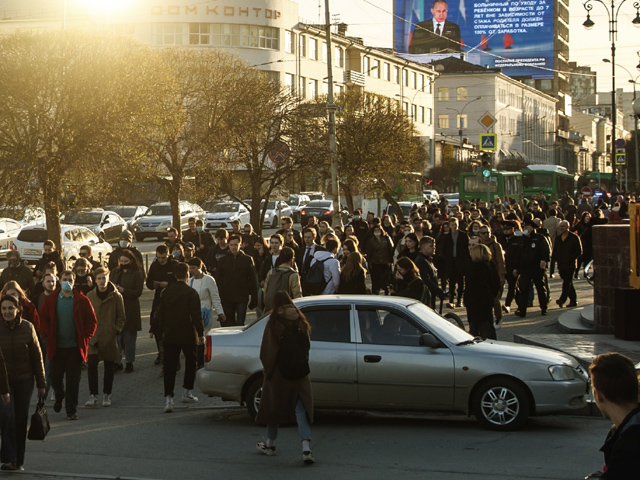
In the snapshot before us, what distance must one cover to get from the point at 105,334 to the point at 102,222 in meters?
29.6

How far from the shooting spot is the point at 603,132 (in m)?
179

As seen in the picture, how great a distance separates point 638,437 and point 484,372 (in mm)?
5752

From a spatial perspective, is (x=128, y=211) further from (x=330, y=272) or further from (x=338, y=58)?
(x=330, y=272)

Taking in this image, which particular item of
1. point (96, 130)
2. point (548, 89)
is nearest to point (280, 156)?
point (96, 130)

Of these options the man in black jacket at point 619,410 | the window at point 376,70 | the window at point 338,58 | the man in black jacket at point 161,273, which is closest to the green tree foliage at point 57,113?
the man in black jacket at point 161,273

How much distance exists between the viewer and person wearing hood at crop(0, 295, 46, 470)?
7.79 meters

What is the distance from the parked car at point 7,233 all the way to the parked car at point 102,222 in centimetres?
254

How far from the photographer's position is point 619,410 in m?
3.78

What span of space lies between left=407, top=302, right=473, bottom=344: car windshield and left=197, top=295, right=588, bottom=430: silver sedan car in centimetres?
2

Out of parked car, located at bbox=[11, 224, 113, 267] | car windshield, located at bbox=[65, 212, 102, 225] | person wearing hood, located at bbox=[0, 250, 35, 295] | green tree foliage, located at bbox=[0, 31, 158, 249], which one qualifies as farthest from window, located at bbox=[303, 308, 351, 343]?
car windshield, located at bbox=[65, 212, 102, 225]

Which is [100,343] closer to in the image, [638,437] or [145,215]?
[638,437]

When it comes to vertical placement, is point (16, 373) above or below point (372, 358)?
above

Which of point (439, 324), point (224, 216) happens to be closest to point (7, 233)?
point (224, 216)

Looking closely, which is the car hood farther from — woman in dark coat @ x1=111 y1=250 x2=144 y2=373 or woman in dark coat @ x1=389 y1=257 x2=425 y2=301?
woman in dark coat @ x1=111 y1=250 x2=144 y2=373
